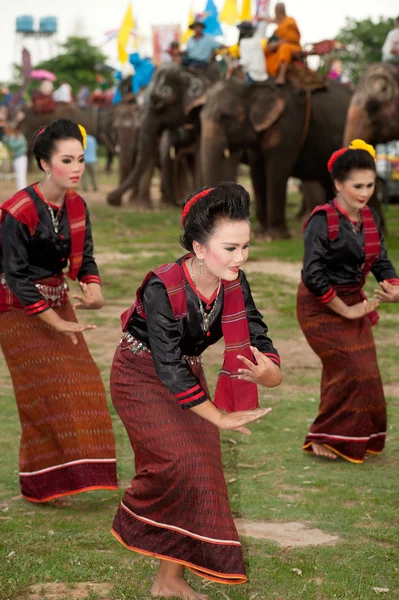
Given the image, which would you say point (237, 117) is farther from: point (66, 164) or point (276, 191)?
point (66, 164)

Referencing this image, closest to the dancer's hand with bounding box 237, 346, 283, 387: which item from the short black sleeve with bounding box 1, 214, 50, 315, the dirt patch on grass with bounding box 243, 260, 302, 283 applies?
the short black sleeve with bounding box 1, 214, 50, 315

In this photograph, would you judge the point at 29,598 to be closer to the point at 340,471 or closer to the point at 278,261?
the point at 340,471

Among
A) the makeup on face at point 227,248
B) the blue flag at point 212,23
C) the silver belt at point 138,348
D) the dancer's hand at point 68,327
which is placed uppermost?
the blue flag at point 212,23

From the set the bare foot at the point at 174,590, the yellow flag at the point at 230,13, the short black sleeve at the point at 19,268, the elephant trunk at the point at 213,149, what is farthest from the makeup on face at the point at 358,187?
the yellow flag at the point at 230,13

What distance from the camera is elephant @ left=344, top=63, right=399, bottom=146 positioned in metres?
11.8

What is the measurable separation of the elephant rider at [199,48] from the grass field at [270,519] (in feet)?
31.7

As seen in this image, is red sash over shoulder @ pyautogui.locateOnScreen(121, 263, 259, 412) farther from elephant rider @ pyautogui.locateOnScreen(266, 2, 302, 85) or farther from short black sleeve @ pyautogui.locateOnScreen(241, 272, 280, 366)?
elephant rider @ pyautogui.locateOnScreen(266, 2, 302, 85)

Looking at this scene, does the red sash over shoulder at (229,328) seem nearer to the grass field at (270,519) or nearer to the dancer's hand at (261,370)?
the dancer's hand at (261,370)

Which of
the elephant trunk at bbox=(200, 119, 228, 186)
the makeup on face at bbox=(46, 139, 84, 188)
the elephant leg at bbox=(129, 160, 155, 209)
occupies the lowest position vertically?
the elephant leg at bbox=(129, 160, 155, 209)

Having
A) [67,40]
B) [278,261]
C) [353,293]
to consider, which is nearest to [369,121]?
[278,261]

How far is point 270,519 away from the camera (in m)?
4.29

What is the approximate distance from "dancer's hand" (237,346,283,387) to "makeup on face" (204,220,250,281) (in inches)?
10.7

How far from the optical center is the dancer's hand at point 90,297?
4523 millimetres

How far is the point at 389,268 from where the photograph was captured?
16.4ft
